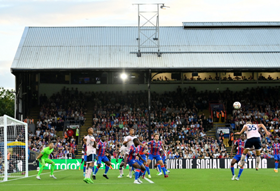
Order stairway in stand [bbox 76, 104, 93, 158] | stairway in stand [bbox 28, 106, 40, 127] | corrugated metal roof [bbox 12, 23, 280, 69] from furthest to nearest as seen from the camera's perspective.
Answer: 1. stairway in stand [bbox 28, 106, 40, 127]
2. stairway in stand [bbox 76, 104, 93, 158]
3. corrugated metal roof [bbox 12, 23, 280, 69]

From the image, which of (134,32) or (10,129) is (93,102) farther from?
(10,129)

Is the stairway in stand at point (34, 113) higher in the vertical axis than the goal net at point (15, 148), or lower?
higher

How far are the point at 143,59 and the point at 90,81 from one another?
9789mm

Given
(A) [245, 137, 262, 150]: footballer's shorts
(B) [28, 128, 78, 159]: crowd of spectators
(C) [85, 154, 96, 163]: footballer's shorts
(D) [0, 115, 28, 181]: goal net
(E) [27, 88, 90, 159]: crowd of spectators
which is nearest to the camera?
(C) [85, 154, 96, 163]: footballer's shorts

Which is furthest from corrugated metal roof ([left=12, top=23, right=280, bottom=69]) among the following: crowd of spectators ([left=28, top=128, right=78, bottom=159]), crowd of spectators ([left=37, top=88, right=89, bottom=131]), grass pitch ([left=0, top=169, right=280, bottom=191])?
grass pitch ([left=0, top=169, right=280, bottom=191])

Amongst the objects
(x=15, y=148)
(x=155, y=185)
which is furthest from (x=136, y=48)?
(x=155, y=185)

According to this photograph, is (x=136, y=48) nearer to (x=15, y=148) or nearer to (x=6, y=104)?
(x=15, y=148)

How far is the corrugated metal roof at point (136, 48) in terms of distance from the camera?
3697cm

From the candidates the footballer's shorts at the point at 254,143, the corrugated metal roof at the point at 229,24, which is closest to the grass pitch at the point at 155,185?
the footballer's shorts at the point at 254,143

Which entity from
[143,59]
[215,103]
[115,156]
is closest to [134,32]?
[143,59]

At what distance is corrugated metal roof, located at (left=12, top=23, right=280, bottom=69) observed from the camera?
36969mm

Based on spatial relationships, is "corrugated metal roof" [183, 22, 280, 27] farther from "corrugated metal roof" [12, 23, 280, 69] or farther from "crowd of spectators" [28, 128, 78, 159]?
"crowd of spectators" [28, 128, 78, 159]

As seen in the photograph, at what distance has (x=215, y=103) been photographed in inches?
1668

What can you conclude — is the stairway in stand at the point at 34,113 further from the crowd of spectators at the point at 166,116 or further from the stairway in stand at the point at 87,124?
the stairway in stand at the point at 87,124
